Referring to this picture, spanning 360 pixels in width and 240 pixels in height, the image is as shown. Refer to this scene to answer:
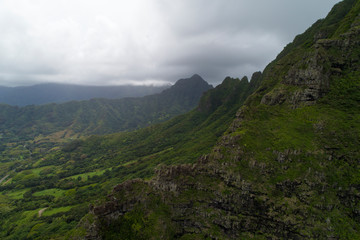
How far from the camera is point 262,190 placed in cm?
5250

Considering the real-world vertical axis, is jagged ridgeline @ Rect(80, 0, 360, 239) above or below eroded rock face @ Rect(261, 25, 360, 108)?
below

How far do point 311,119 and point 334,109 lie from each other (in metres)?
10.3

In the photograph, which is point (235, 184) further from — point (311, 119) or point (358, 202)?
point (311, 119)

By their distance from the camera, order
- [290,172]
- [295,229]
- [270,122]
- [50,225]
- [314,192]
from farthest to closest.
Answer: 1. [50,225]
2. [270,122]
3. [290,172]
4. [314,192]
5. [295,229]

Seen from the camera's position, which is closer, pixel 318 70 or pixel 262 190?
pixel 262 190

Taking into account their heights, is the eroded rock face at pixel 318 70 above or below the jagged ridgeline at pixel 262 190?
above

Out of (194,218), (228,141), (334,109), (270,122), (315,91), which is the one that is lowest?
(194,218)

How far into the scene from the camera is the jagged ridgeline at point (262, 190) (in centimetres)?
4784

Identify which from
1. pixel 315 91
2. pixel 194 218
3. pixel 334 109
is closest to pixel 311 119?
pixel 334 109

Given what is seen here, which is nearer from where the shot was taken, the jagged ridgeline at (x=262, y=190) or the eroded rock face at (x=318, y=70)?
the jagged ridgeline at (x=262, y=190)

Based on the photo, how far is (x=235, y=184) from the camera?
55.2 metres

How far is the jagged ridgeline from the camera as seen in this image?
157 feet

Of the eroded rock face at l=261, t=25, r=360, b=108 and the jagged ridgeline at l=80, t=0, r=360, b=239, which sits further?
the eroded rock face at l=261, t=25, r=360, b=108

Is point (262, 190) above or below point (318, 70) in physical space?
below
